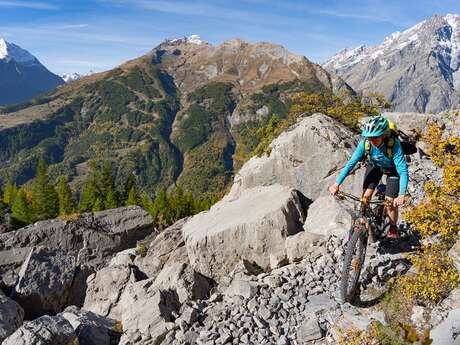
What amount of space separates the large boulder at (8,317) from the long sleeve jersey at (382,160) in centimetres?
1344

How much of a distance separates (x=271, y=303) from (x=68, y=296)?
15744 millimetres

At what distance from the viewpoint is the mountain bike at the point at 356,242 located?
10570mm

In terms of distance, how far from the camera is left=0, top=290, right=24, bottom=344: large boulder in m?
15.1

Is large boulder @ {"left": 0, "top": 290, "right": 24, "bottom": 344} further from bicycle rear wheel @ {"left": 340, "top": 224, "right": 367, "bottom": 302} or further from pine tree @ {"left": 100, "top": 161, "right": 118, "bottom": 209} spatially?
pine tree @ {"left": 100, "top": 161, "right": 118, "bottom": 209}

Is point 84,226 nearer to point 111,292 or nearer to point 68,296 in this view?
point 68,296

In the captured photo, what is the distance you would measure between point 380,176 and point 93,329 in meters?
10.5

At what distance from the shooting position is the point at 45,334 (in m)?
12.2

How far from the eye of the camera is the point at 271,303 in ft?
39.6

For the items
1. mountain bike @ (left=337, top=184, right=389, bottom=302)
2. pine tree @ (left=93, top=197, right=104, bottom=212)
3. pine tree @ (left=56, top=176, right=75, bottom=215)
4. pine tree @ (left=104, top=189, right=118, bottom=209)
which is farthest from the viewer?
pine tree @ (left=56, top=176, right=75, bottom=215)

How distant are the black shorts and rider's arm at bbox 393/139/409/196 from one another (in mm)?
879

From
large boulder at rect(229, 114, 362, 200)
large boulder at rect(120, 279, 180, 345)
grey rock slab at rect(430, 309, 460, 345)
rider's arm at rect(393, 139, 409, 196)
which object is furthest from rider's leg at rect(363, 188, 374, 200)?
large boulder at rect(229, 114, 362, 200)

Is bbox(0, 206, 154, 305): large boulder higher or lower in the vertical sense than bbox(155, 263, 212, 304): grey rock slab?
lower

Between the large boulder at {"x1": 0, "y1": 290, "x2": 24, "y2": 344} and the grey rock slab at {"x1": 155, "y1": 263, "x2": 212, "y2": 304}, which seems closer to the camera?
the grey rock slab at {"x1": 155, "y1": 263, "x2": 212, "y2": 304}

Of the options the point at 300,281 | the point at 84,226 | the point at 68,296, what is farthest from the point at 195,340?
the point at 84,226
